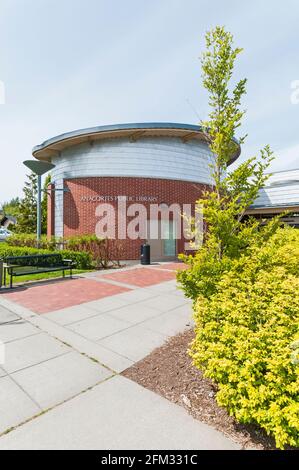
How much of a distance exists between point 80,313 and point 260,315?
4.23 meters

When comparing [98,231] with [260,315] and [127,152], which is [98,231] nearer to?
[127,152]

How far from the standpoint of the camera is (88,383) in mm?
3223

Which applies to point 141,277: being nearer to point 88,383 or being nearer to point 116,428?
point 88,383

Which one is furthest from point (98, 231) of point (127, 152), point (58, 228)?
point (127, 152)

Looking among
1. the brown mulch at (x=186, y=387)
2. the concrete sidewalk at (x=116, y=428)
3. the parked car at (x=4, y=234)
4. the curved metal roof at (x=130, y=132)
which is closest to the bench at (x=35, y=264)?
the brown mulch at (x=186, y=387)

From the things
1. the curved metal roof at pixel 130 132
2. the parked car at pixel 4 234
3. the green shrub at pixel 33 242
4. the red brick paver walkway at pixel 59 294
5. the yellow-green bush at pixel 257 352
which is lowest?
the red brick paver walkway at pixel 59 294

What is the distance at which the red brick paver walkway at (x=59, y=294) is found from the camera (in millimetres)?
6535

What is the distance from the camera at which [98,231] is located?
15.0 m

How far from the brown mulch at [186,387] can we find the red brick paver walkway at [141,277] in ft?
17.0

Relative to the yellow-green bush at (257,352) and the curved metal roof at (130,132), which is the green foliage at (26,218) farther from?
the yellow-green bush at (257,352)

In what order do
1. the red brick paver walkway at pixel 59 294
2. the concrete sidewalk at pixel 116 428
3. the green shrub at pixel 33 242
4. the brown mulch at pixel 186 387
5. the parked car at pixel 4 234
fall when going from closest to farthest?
the concrete sidewalk at pixel 116 428 < the brown mulch at pixel 186 387 < the red brick paver walkway at pixel 59 294 < the green shrub at pixel 33 242 < the parked car at pixel 4 234

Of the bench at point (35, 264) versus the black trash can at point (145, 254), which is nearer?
the bench at point (35, 264)

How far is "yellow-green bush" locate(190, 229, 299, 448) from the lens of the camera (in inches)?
83.5

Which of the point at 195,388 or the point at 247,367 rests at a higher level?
the point at 247,367
